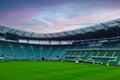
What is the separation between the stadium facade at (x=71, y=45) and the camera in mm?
52469

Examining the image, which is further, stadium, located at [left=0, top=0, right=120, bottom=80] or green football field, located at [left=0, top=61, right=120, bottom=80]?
stadium, located at [left=0, top=0, right=120, bottom=80]

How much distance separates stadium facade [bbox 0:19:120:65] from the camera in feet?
172

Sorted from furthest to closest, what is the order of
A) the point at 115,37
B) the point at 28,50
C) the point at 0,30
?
the point at 28,50 → the point at 115,37 → the point at 0,30

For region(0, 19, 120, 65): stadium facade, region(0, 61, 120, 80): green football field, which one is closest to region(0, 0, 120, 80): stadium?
region(0, 19, 120, 65): stadium facade

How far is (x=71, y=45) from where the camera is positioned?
258 feet

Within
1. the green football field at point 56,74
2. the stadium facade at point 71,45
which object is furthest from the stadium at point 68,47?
the green football field at point 56,74

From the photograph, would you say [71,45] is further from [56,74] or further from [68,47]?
[56,74]

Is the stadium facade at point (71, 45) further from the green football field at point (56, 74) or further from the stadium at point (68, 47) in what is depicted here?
the green football field at point (56, 74)

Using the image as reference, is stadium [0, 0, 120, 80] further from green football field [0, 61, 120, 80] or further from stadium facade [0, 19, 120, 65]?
green football field [0, 61, 120, 80]

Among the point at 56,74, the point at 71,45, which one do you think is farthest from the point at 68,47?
the point at 56,74

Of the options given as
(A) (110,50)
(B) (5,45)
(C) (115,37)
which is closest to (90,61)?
(A) (110,50)

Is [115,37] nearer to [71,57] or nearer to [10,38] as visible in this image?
[71,57]

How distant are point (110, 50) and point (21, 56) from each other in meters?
34.3

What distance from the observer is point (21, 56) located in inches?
2751
